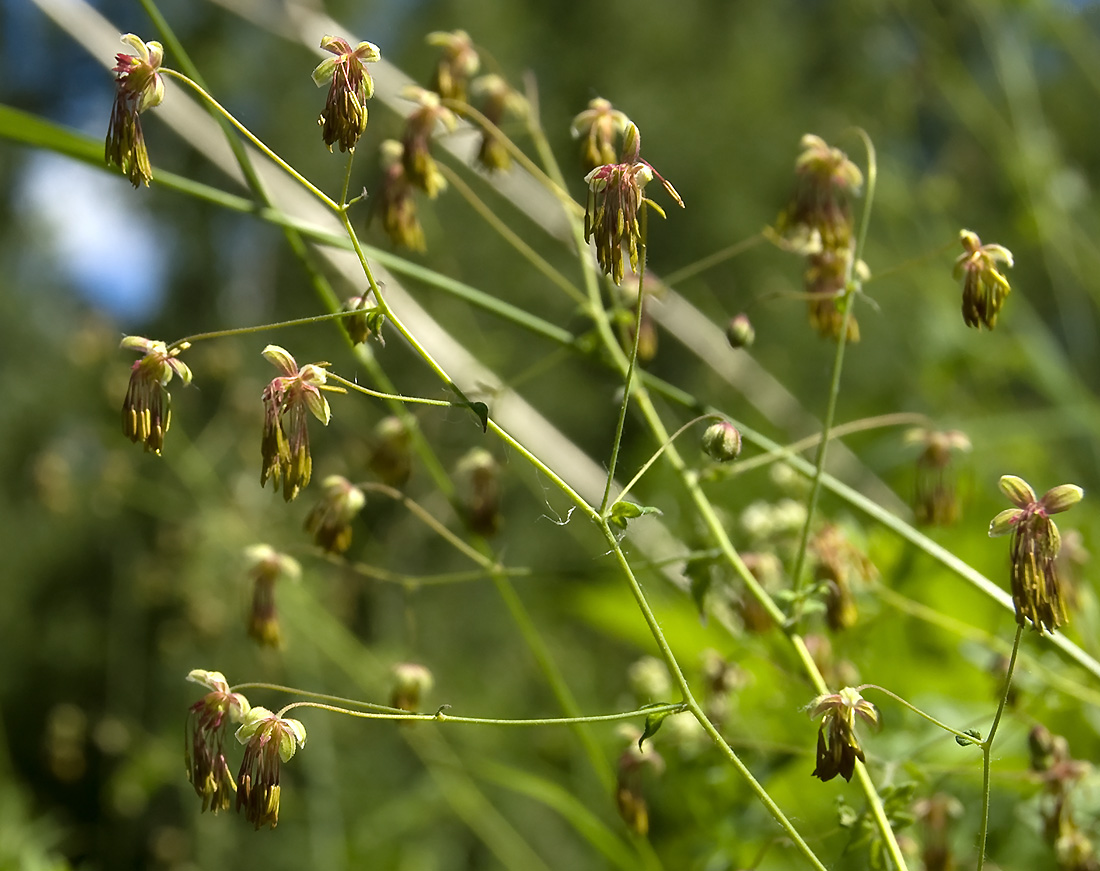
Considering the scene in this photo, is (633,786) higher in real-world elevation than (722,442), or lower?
lower

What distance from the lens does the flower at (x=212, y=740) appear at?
0.56 m

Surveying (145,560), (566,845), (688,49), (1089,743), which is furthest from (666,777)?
(688,49)

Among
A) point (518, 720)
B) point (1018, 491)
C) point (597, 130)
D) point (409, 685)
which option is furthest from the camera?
point (409, 685)

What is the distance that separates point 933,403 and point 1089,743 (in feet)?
4.25

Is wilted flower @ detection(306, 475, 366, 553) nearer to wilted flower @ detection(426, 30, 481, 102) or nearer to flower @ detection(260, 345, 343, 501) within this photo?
flower @ detection(260, 345, 343, 501)

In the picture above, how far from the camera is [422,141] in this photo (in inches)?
32.1

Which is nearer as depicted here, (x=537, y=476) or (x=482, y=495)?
(x=537, y=476)

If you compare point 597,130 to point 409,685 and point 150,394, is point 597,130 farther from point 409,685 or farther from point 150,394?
point 409,685

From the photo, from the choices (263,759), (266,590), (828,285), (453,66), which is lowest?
(263,759)

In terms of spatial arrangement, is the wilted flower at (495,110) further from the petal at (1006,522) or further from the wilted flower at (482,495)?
the petal at (1006,522)

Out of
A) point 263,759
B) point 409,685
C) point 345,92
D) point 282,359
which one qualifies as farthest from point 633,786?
point 345,92

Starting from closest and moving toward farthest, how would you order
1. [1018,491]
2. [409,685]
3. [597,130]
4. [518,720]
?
[518,720] < [1018,491] < [597,130] < [409,685]

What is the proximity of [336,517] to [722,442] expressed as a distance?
1.04 ft

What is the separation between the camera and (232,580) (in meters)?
2.80
